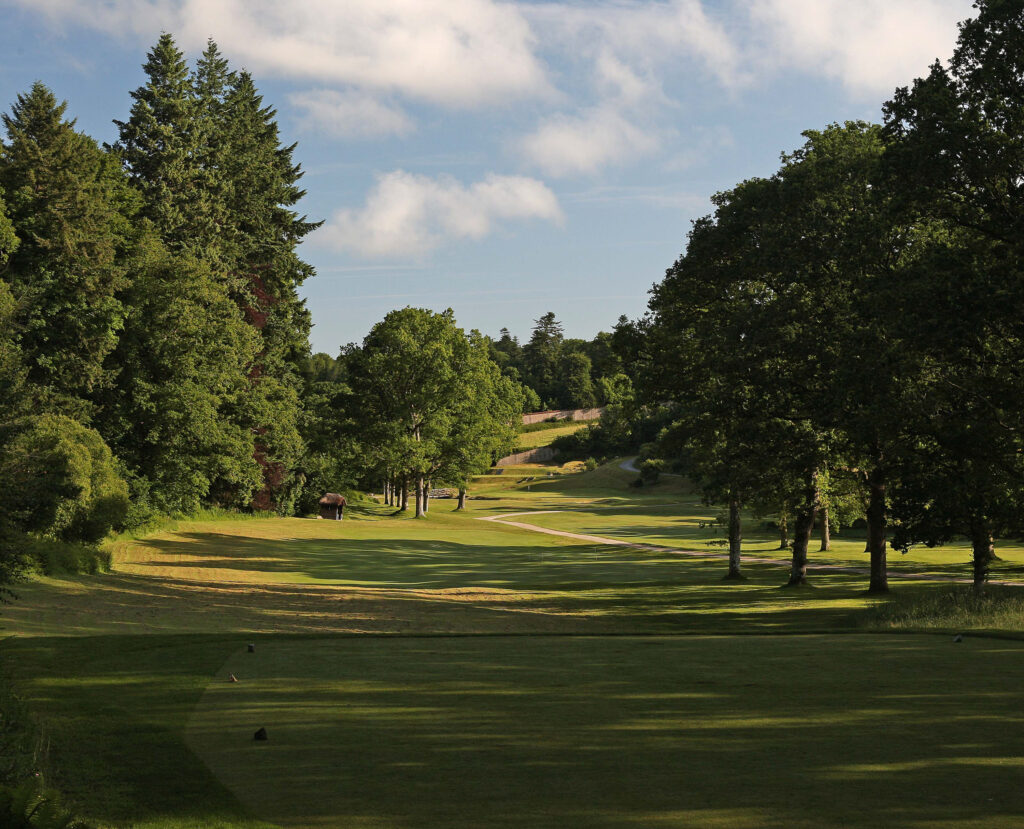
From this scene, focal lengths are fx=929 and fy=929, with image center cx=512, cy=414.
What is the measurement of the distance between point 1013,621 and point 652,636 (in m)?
7.26

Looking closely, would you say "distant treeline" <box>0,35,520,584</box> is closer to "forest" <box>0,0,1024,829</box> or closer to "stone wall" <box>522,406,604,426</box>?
"forest" <box>0,0,1024,829</box>

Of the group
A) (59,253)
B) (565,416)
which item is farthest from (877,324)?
(565,416)

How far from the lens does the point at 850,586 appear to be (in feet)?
119

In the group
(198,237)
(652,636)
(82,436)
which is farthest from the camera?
(198,237)

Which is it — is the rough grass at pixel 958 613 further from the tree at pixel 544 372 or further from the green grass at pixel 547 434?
the tree at pixel 544 372

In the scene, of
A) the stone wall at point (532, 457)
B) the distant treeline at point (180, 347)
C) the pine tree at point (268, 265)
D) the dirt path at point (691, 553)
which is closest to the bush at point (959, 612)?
the dirt path at point (691, 553)

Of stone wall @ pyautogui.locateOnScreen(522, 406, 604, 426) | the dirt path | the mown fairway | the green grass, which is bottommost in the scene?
the dirt path

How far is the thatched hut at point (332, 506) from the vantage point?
77062 mm

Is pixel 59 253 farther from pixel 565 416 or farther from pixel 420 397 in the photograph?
pixel 565 416

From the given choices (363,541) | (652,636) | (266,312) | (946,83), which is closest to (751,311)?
(946,83)

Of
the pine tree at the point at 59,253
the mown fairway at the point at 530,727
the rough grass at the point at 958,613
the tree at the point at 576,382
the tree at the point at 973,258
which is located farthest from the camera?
the tree at the point at 576,382

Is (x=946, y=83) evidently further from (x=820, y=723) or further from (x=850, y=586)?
(x=850, y=586)

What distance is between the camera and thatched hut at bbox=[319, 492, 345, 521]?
3034 inches

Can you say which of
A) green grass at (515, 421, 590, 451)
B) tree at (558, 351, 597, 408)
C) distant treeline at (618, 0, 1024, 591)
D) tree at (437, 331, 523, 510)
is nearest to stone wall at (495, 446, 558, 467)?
green grass at (515, 421, 590, 451)
